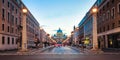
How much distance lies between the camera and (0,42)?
205 feet

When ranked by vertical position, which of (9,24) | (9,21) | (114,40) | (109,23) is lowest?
(114,40)

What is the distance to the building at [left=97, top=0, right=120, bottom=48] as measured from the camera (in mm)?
66062

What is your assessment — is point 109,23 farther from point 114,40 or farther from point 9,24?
point 9,24

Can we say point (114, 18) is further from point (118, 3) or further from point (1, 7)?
point (1, 7)

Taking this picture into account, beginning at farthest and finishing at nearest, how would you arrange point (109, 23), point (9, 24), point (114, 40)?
point (109, 23)
point (9, 24)
point (114, 40)

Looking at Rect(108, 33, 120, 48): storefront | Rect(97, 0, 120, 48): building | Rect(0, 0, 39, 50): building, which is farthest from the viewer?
Rect(108, 33, 120, 48): storefront

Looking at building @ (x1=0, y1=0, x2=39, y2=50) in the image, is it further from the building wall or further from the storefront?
the storefront

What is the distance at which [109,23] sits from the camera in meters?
74.8

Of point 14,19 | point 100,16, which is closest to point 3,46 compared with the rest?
point 14,19

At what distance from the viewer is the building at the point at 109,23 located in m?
66.1

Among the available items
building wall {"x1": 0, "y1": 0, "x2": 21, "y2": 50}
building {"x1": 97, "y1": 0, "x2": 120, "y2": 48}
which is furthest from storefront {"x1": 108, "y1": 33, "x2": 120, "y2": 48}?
building wall {"x1": 0, "y1": 0, "x2": 21, "y2": 50}

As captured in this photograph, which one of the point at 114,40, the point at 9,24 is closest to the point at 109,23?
the point at 114,40

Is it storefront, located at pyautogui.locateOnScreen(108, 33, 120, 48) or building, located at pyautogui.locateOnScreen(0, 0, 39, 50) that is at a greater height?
building, located at pyautogui.locateOnScreen(0, 0, 39, 50)

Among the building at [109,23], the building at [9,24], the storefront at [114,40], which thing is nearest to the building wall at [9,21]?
the building at [9,24]
